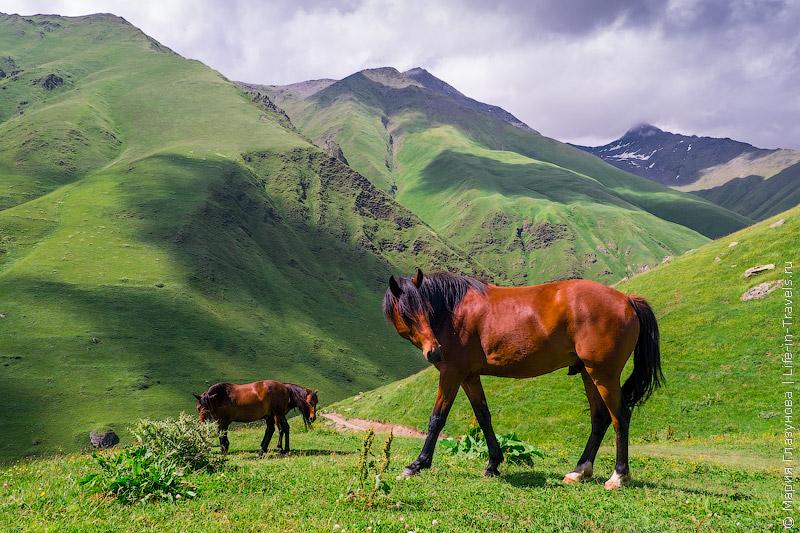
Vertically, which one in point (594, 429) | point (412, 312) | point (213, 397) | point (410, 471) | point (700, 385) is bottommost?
point (700, 385)

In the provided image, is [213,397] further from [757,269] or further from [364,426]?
[757,269]

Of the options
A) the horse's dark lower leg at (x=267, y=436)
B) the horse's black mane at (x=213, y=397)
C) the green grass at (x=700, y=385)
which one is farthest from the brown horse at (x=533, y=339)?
the horse's black mane at (x=213, y=397)

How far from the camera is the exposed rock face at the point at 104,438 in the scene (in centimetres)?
9244

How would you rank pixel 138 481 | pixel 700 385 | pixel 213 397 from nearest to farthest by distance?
1. pixel 138 481
2. pixel 213 397
3. pixel 700 385

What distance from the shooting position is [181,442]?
39.9ft

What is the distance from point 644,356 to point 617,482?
113 inches

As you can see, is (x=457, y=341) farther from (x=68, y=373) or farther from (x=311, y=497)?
(x=68, y=373)

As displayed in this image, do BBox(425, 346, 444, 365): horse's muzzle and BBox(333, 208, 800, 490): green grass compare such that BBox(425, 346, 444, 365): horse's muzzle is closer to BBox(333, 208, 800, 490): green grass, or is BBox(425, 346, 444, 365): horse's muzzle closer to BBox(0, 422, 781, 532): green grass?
BBox(0, 422, 781, 532): green grass

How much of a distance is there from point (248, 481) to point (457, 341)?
213 inches

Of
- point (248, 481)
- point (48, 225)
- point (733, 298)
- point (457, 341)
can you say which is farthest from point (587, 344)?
point (48, 225)

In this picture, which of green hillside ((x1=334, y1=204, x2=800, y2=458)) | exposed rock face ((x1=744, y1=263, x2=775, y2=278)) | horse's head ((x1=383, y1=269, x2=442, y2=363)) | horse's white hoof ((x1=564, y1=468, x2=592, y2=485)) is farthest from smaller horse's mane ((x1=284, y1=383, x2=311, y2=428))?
exposed rock face ((x1=744, y1=263, x2=775, y2=278))

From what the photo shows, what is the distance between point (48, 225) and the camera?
165500 millimetres

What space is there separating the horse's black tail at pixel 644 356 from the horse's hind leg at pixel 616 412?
0.63m

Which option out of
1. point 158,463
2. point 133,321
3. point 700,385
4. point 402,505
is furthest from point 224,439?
point 133,321
